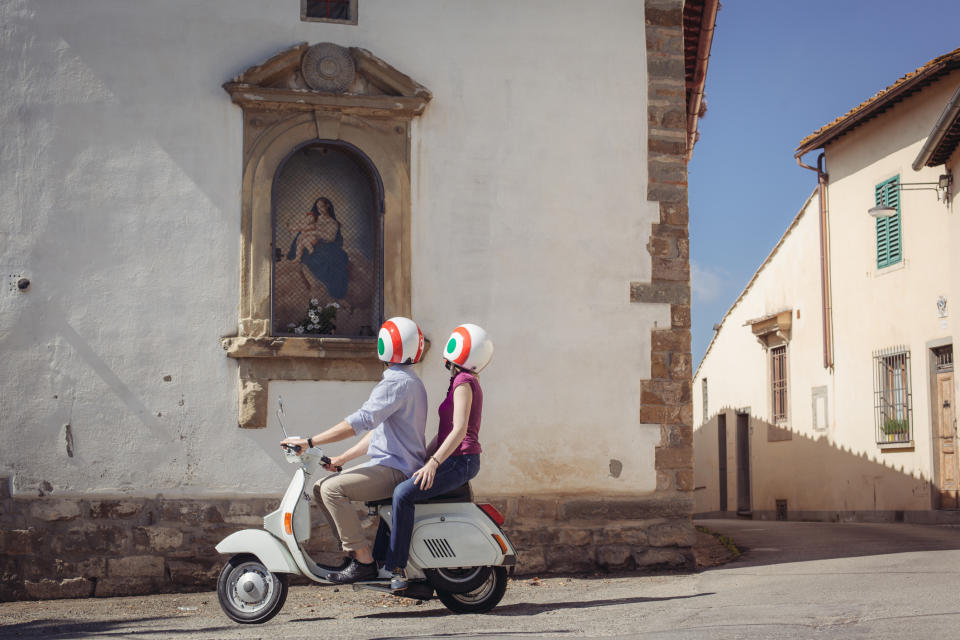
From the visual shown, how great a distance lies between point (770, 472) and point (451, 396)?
1690 centimetres

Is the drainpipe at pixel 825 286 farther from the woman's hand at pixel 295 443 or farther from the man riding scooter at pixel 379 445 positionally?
the woman's hand at pixel 295 443

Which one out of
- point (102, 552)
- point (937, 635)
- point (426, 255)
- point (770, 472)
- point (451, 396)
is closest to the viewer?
point (937, 635)

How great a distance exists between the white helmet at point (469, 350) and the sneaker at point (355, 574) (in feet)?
4.14

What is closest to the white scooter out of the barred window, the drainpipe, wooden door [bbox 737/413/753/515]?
the barred window

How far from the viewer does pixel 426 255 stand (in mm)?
9664

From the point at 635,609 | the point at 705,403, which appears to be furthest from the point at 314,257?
the point at 705,403

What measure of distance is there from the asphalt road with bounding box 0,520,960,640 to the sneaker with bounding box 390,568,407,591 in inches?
7.7

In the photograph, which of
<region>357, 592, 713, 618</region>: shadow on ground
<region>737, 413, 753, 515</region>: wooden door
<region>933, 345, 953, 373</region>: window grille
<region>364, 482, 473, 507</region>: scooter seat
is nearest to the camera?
<region>364, 482, 473, 507</region>: scooter seat

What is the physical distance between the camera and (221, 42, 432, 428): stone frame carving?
928 cm

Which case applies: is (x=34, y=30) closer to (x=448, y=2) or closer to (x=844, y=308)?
(x=448, y=2)

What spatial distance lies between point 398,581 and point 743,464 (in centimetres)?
1901

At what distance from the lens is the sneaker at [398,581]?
6.98 metres

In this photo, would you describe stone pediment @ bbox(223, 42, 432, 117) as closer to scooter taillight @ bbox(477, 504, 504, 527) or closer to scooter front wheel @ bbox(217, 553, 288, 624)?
scooter taillight @ bbox(477, 504, 504, 527)

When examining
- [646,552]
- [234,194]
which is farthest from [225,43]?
[646,552]
